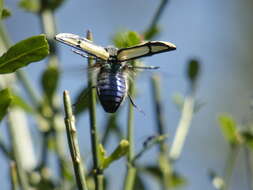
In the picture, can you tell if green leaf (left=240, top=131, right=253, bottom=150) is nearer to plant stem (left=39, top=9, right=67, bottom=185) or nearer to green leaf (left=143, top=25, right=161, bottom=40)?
green leaf (left=143, top=25, right=161, bottom=40)

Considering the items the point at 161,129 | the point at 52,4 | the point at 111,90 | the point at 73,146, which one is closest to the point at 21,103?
the point at 52,4

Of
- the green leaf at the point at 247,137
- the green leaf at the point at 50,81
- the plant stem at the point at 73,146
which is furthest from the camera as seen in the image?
the green leaf at the point at 50,81

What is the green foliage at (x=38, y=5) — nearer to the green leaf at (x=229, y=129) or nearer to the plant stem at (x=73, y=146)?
the green leaf at (x=229, y=129)

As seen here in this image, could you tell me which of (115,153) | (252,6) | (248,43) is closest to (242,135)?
(115,153)

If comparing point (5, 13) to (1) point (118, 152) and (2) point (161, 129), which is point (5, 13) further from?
(2) point (161, 129)

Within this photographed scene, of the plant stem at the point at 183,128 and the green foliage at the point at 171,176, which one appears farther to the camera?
the green foliage at the point at 171,176

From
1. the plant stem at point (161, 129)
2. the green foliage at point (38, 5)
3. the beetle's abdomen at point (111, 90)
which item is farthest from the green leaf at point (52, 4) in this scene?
the beetle's abdomen at point (111, 90)
